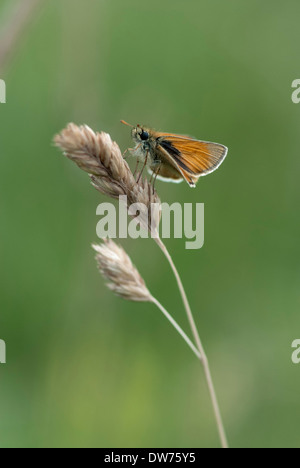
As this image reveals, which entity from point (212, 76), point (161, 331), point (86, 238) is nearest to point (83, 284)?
point (86, 238)

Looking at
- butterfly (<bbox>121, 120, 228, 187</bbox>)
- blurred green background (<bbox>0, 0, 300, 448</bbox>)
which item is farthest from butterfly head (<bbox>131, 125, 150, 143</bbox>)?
blurred green background (<bbox>0, 0, 300, 448</bbox>)

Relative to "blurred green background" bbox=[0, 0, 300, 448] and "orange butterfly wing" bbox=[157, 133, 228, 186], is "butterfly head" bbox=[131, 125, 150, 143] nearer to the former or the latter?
"orange butterfly wing" bbox=[157, 133, 228, 186]

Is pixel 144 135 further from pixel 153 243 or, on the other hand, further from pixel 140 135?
pixel 153 243

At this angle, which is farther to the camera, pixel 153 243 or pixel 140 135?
pixel 153 243

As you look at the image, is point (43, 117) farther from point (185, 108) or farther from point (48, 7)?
point (48, 7)

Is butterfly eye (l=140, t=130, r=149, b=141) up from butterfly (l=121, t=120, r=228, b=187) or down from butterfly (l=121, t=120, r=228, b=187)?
up

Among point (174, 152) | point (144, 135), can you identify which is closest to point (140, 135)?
point (144, 135)

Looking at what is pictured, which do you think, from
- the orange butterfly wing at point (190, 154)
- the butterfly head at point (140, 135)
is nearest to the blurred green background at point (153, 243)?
the butterfly head at point (140, 135)
